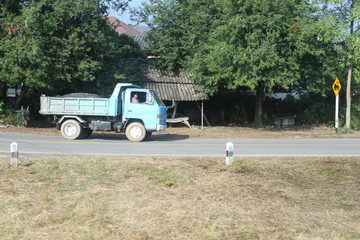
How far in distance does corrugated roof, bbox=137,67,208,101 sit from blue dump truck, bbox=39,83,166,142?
9.73 m

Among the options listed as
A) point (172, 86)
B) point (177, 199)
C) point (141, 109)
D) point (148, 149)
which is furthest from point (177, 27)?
point (177, 199)

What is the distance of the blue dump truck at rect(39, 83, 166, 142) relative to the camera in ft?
65.1

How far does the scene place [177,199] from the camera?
361 inches

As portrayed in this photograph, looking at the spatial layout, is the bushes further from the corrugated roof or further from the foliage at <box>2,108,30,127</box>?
the corrugated roof

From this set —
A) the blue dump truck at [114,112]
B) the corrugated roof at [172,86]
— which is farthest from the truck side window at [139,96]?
the corrugated roof at [172,86]

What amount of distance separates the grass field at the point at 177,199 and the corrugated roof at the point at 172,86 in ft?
54.5

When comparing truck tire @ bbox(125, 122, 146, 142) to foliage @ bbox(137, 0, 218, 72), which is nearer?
truck tire @ bbox(125, 122, 146, 142)

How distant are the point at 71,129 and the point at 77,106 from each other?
3.58 ft

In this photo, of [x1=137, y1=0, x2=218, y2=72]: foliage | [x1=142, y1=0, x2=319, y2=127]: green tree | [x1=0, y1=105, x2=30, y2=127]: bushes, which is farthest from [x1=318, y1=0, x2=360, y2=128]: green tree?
[x1=0, y1=105, x2=30, y2=127]: bushes

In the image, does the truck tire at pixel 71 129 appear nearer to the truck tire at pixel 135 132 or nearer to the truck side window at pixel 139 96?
the truck tire at pixel 135 132

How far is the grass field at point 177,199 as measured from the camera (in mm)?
7469

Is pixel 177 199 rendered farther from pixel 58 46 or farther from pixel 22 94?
pixel 22 94

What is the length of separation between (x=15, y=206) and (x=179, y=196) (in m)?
3.20

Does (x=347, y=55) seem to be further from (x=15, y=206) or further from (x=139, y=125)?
(x=15, y=206)
